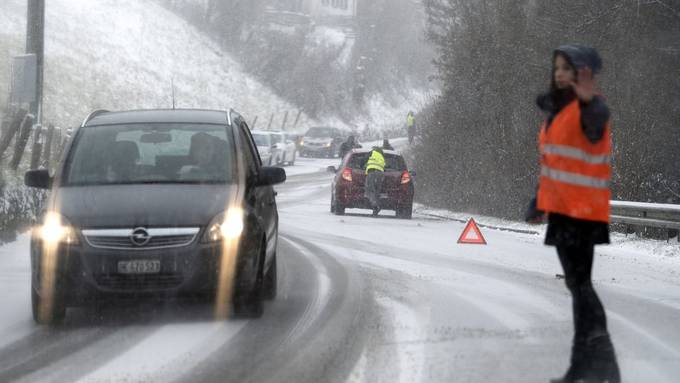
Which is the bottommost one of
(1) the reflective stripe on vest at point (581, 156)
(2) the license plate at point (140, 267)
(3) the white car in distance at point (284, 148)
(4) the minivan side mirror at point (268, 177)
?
(3) the white car in distance at point (284, 148)

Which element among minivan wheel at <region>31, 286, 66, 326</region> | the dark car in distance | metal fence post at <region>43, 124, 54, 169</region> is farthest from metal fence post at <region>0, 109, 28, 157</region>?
minivan wheel at <region>31, 286, 66, 326</region>

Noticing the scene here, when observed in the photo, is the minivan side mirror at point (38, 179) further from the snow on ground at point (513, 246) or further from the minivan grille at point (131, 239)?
the snow on ground at point (513, 246)

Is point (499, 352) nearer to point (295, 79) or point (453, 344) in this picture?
point (453, 344)

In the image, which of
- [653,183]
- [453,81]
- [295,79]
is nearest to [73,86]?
[295,79]

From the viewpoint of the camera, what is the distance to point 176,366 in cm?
697

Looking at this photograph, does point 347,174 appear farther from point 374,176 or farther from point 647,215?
point 647,215

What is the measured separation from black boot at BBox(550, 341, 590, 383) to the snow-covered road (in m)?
0.42

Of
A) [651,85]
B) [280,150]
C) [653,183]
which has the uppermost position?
[651,85]

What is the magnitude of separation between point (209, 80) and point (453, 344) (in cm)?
6155

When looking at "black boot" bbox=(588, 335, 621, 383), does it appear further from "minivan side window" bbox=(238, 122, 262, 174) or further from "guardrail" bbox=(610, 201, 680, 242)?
"guardrail" bbox=(610, 201, 680, 242)

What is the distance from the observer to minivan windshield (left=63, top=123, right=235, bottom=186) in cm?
939

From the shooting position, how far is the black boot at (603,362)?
5935mm

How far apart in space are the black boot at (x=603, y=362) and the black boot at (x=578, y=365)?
0.12 ft

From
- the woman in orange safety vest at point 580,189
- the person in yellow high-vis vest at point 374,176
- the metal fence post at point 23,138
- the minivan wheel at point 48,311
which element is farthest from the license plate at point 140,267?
the person in yellow high-vis vest at point 374,176
